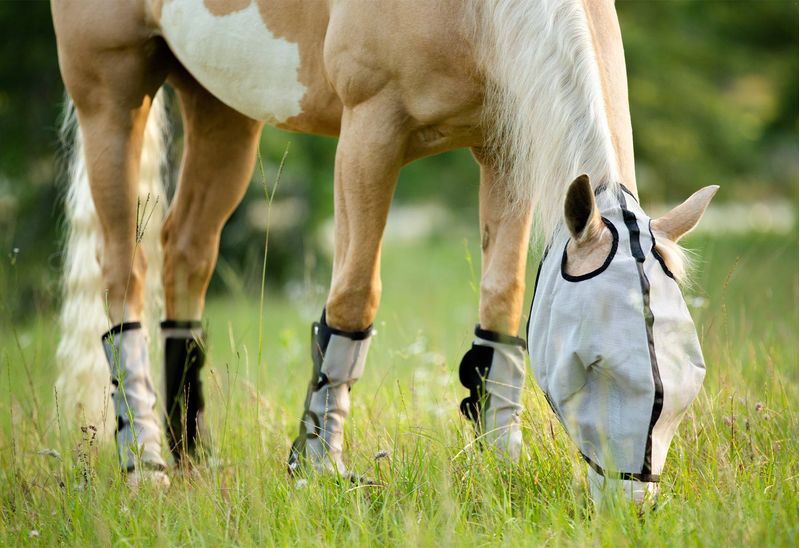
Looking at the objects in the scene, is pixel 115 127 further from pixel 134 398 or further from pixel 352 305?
pixel 352 305

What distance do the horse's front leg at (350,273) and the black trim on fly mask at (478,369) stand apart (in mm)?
321

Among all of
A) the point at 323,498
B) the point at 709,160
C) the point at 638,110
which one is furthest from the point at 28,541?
the point at 709,160

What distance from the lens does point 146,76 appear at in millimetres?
3326

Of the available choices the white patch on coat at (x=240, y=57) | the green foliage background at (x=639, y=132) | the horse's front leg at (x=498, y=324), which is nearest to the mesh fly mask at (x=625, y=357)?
the horse's front leg at (x=498, y=324)

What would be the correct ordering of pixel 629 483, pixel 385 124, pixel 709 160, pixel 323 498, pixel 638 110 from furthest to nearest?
pixel 709 160 → pixel 638 110 → pixel 385 124 → pixel 323 498 → pixel 629 483

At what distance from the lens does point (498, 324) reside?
8.95ft

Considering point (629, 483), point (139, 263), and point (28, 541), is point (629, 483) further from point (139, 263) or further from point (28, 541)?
point (139, 263)

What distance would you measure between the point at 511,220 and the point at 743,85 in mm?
16434

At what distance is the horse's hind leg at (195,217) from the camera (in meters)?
3.51

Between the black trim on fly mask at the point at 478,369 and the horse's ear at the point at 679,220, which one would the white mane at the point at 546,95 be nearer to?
the horse's ear at the point at 679,220

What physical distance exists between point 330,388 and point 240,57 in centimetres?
110

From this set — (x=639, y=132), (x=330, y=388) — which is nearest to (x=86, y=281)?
(x=330, y=388)

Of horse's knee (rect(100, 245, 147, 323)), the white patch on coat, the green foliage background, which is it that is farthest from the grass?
the green foliage background

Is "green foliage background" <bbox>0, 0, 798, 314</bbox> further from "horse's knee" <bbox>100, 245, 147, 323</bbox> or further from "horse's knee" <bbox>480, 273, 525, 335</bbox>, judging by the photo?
"horse's knee" <bbox>480, 273, 525, 335</bbox>
